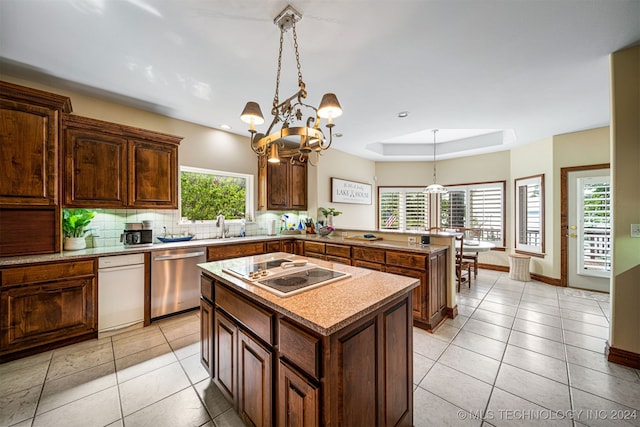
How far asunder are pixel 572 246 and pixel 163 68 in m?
6.52

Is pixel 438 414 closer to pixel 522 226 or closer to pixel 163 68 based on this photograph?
pixel 163 68

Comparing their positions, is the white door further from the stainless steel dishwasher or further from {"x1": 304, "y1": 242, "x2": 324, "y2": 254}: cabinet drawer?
the stainless steel dishwasher

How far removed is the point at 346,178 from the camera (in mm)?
5676

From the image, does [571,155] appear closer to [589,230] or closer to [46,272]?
[589,230]

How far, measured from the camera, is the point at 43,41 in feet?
6.75

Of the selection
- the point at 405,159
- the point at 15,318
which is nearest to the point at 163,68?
the point at 15,318

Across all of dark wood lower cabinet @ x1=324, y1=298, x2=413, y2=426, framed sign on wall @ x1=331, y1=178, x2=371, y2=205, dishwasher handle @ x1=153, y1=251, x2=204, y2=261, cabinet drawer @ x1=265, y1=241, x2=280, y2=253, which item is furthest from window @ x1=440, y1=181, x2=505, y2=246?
dishwasher handle @ x1=153, y1=251, x2=204, y2=261

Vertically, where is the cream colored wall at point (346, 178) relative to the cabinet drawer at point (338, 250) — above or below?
above

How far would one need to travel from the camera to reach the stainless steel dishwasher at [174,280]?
2955mm

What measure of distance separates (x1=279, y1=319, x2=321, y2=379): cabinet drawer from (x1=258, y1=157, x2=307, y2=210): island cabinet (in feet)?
11.2

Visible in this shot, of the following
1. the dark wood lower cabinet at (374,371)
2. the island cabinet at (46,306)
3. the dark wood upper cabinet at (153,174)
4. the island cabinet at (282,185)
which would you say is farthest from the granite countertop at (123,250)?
the dark wood lower cabinet at (374,371)

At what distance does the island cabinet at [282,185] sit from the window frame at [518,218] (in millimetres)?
4497

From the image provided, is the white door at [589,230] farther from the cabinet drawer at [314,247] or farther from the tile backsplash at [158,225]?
the tile backsplash at [158,225]

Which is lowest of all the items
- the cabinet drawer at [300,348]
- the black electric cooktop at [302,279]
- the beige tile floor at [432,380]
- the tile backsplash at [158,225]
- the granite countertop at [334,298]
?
the beige tile floor at [432,380]
